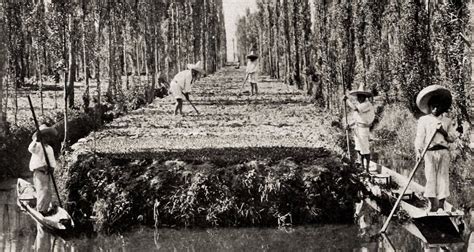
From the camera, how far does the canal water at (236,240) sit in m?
7.92

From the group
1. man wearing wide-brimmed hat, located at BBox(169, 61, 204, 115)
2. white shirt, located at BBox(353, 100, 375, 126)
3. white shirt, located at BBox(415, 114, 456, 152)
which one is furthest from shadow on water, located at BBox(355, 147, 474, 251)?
man wearing wide-brimmed hat, located at BBox(169, 61, 204, 115)

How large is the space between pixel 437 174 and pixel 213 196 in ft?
9.98

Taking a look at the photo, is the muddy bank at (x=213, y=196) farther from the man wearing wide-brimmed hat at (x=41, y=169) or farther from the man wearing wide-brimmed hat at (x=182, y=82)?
the man wearing wide-brimmed hat at (x=182, y=82)

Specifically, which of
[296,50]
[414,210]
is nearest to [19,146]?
[414,210]

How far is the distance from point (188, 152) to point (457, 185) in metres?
5.14

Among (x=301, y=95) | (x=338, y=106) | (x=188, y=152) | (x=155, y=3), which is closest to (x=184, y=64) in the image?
(x=155, y=3)

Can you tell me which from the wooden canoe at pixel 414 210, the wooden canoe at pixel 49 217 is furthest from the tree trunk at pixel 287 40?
the wooden canoe at pixel 49 217

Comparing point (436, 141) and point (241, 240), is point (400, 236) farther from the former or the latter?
point (241, 240)

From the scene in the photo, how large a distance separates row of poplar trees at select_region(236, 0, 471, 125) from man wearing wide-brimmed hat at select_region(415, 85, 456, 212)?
2937mm

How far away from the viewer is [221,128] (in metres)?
16.6

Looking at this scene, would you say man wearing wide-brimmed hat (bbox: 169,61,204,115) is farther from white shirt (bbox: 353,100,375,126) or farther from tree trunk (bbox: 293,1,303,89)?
tree trunk (bbox: 293,1,303,89)

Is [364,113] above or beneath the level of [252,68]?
beneath

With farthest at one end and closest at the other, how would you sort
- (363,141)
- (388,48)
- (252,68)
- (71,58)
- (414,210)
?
(252,68) < (388,48) < (71,58) < (363,141) < (414,210)

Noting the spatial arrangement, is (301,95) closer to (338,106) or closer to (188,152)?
(338,106)
